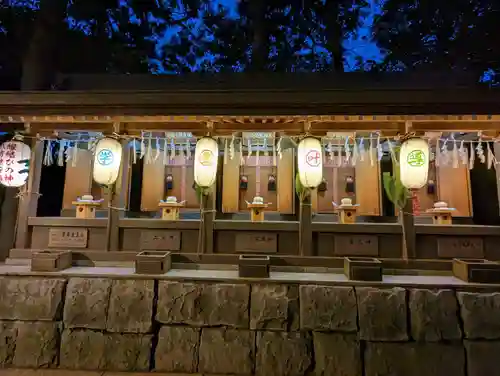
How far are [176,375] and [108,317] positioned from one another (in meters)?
1.30

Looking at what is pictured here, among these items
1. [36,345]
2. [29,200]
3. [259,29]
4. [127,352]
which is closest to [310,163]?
[127,352]

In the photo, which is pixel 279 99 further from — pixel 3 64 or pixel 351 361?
pixel 3 64

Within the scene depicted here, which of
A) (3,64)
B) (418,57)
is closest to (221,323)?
(3,64)

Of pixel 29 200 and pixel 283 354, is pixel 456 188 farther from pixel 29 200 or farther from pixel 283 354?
pixel 29 200

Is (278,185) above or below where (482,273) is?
above

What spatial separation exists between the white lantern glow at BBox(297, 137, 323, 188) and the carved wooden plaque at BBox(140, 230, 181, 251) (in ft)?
8.35

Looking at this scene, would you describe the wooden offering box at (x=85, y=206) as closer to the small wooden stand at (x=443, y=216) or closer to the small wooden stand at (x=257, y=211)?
the small wooden stand at (x=257, y=211)

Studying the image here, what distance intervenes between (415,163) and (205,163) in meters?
3.44

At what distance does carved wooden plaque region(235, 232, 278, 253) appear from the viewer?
494cm

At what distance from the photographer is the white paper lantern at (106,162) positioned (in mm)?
4641

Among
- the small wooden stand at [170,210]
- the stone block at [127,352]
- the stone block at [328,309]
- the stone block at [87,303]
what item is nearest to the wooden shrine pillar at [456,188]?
the stone block at [328,309]

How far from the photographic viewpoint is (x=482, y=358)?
3.70m

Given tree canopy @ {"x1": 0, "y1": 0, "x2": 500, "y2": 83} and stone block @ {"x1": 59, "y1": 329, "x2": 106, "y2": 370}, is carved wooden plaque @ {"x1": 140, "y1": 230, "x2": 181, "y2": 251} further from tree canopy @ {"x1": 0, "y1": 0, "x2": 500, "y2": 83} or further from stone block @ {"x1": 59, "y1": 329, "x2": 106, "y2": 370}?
tree canopy @ {"x1": 0, "y1": 0, "x2": 500, "y2": 83}

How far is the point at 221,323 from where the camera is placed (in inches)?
155
